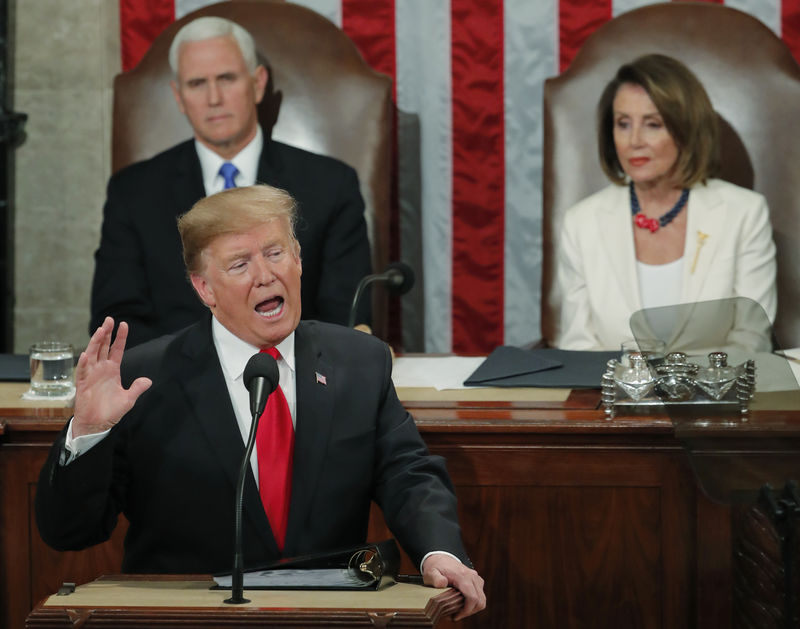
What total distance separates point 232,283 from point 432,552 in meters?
0.58

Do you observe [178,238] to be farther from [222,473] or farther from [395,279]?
[222,473]

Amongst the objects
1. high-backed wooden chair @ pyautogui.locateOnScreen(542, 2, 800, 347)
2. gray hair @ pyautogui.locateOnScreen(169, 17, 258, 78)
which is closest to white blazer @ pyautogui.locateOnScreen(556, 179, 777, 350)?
high-backed wooden chair @ pyautogui.locateOnScreen(542, 2, 800, 347)

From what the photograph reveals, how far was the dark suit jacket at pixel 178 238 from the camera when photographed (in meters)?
3.67

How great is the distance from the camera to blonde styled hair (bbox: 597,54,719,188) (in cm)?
366

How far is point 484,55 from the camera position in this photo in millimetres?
4285

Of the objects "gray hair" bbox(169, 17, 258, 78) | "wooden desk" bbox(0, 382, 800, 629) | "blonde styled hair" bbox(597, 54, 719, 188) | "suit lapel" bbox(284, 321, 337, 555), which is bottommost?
"wooden desk" bbox(0, 382, 800, 629)

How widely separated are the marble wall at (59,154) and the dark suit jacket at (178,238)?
2.45 ft

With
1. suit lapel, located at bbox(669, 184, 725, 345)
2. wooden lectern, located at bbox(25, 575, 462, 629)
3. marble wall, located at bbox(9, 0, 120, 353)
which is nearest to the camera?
wooden lectern, located at bbox(25, 575, 462, 629)

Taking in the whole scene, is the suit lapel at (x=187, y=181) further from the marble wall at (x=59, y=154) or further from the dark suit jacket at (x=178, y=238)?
the marble wall at (x=59, y=154)

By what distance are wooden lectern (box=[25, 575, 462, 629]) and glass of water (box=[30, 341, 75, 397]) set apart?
118cm

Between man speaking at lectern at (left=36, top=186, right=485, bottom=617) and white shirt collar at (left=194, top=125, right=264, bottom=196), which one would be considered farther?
white shirt collar at (left=194, top=125, right=264, bottom=196)

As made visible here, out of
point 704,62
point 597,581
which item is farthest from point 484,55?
point 597,581

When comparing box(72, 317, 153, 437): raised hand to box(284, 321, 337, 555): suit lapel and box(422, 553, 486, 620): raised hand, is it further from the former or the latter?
box(422, 553, 486, 620): raised hand

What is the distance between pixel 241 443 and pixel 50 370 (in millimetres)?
832
